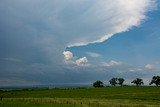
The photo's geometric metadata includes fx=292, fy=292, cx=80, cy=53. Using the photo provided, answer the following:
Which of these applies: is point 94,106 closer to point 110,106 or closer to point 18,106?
point 110,106

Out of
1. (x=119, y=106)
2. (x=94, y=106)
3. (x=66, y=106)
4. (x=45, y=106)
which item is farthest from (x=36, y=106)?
(x=119, y=106)

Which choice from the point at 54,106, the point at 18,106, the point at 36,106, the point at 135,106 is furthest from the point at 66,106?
the point at 135,106

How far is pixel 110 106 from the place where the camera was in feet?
189

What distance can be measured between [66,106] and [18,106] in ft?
30.7

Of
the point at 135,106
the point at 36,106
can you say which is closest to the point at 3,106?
the point at 36,106

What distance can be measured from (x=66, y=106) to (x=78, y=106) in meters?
2.42

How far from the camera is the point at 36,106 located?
2258 inches

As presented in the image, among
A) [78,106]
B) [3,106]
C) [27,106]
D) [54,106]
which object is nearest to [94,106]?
[78,106]

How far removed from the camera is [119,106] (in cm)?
5722

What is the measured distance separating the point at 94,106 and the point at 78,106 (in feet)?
10.3

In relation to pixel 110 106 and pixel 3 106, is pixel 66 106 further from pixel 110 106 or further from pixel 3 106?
pixel 3 106

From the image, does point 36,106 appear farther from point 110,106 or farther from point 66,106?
point 110,106

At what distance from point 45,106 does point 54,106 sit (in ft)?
5.79

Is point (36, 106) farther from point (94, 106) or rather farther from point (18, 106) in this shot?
point (94, 106)
